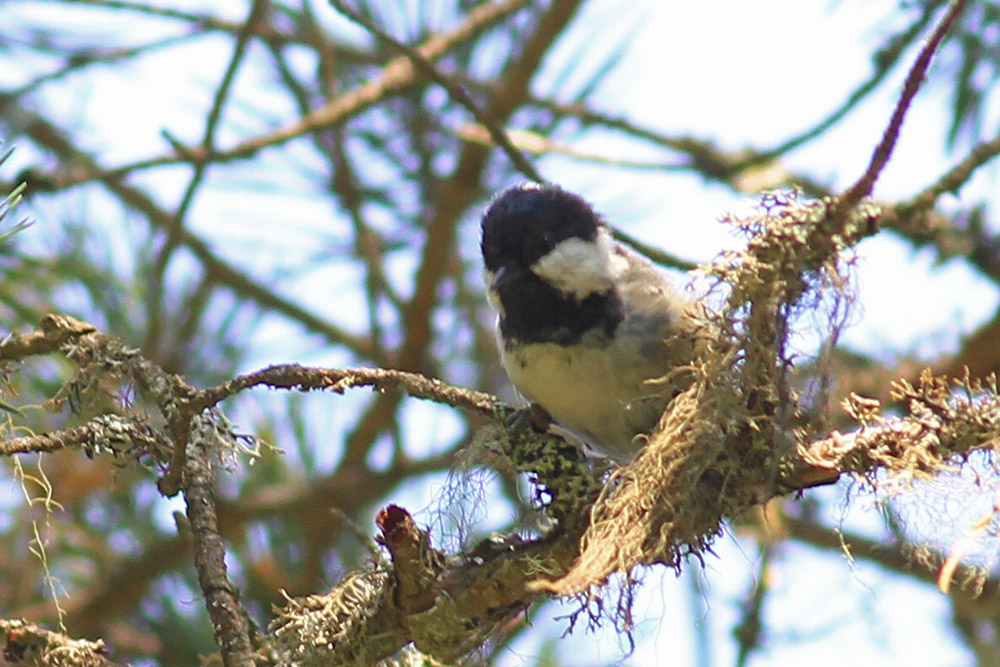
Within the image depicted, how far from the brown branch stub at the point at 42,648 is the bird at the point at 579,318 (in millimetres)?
947

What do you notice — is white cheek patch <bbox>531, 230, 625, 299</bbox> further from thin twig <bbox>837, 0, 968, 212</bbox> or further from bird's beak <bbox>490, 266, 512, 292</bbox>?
thin twig <bbox>837, 0, 968, 212</bbox>

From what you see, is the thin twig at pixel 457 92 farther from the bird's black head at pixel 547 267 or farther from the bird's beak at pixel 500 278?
the bird's beak at pixel 500 278

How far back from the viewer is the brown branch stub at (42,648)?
1552 mm

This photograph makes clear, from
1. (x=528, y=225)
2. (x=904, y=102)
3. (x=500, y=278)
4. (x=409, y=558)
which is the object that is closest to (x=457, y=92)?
(x=528, y=225)

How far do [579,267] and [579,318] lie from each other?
155mm

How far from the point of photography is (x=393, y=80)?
327 cm

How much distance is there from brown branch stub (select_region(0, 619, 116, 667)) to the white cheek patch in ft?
3.90

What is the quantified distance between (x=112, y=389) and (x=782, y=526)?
6.41 ft

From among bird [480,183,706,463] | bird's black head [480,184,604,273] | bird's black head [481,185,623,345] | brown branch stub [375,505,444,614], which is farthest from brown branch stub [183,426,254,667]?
bird's black head [480,184,604,273]

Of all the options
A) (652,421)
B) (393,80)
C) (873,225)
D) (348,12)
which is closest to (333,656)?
(652,421)

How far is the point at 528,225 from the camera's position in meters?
2.55

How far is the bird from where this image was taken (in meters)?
2.23

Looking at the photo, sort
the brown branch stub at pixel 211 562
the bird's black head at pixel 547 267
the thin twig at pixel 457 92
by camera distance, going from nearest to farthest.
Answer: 1. the brown branch stub at pixel 211 562
2. the bird's black head at pixel 547 267
3. the thin twig at pixel 457 92

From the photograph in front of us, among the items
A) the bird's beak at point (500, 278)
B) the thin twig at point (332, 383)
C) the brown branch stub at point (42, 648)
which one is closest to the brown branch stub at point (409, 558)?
the thin twig at point (332, 383)
